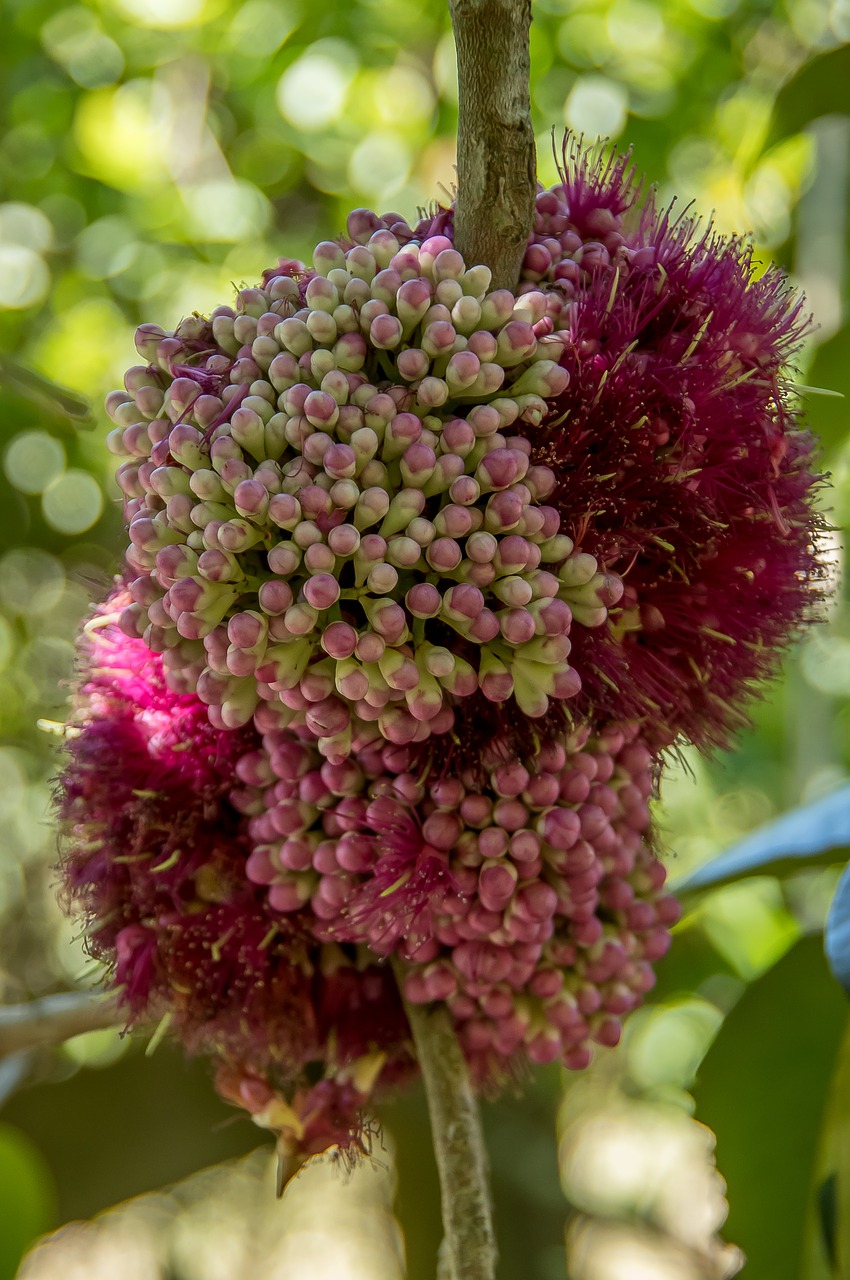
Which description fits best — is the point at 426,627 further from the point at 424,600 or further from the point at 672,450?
the point at 672,450

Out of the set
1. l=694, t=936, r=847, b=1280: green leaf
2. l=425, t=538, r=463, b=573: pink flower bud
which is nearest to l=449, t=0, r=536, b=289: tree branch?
l=425, t=538, r=463, b=573: pink flower bud

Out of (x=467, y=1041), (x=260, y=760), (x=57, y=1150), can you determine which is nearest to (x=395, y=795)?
(x=260, y=760)

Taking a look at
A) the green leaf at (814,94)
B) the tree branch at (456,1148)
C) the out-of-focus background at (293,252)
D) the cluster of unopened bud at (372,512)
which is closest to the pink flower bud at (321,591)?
the cluster of unopened bud at (372,512)

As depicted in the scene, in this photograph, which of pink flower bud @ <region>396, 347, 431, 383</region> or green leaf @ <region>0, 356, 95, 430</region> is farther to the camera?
green leaf @ <region>0, 356, 95, 430</region>

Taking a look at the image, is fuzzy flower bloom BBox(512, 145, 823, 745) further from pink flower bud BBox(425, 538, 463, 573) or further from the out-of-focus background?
the out-of-focus background

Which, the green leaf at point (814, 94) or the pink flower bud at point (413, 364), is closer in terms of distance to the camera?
the pink flower bud at point (413, 364)

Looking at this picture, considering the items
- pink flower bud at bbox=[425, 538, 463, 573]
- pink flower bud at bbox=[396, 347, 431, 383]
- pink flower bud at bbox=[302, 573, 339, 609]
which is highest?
pink flower bud at bbox=[396, 347, 431, 383]

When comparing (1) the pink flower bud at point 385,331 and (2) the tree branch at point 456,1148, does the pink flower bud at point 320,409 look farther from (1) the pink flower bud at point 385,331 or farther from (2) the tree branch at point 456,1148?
(2) the tree branch at point 456,1148

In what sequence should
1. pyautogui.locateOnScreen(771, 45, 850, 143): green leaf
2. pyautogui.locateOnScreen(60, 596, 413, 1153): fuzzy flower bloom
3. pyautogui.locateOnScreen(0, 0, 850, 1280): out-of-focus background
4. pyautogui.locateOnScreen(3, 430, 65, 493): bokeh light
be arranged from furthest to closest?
pyautogui.locateOnScreen(3, 430, 65, 493): bokeh light → pyautogui.locateOnScreen(0, 0, 850, 1280): out-of-focus background → pyautogui.locateOnScreen(771, 45, 850, 143): green leaf → pyautogui.locateOnScreen(60, 596, 413, 1153): fuzzy flower bloom
